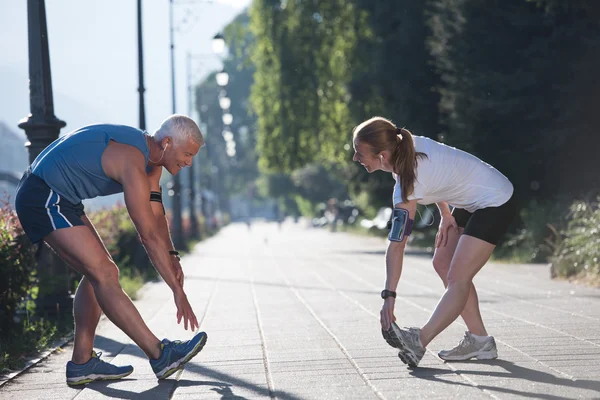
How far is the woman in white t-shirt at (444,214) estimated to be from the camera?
22.7 ft

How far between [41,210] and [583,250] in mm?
10350

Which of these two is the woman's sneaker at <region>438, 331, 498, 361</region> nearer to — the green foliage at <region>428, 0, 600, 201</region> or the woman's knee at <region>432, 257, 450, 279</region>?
the woman's knee at <region>432, 257, 450, 279</region>

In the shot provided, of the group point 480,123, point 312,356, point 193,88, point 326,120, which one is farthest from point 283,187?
point 312,356

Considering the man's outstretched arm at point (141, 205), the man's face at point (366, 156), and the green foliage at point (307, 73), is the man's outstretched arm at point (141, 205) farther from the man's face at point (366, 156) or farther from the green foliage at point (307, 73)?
the green foliage at point (307, 73)

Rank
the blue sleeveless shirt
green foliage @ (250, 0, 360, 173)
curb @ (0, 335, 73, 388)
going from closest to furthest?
1. the blue sleeveless shirt
2. curb @ (0, 335, 73, 388)
3. green foliage @ (250, 0, 360, 173)

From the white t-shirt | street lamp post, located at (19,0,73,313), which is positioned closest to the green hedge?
street lamp post, located at (19,0,73,313)

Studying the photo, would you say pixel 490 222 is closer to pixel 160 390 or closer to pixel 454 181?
pixel 454 181

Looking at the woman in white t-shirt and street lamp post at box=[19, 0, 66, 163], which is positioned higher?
street lamp post at box=[19, 0, 66, 163]

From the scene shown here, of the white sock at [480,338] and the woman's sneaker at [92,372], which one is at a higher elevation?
the white sock at [480,338]

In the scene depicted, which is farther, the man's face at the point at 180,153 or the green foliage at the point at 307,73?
the green foliage at the point at 307,73

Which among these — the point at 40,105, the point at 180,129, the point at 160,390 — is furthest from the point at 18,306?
the point at 180,129

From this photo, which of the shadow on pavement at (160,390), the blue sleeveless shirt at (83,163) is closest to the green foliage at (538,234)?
the shadow on pavement at (160,390)

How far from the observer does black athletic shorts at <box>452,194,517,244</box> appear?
7246 millimetres

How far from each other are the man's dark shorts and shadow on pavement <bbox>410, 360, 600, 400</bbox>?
7.77 feet
